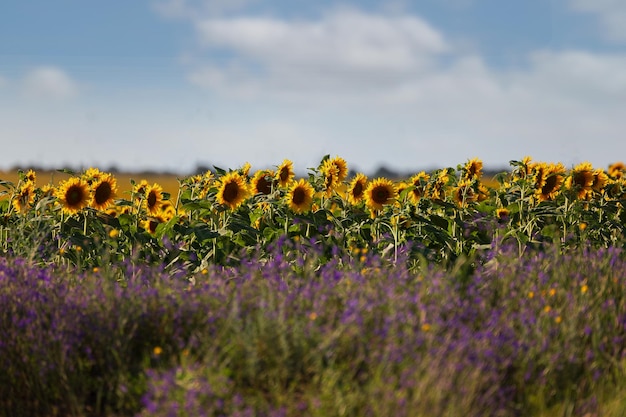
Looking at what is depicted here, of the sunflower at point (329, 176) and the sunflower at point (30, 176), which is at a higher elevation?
the sunflower at point (329, 176)

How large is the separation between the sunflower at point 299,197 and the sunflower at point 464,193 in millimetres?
1562

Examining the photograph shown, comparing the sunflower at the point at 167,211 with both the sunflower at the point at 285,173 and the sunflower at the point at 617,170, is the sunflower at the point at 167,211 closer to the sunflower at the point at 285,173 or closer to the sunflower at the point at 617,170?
the sunflower at the point at 285,173

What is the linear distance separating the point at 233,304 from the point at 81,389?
1.00 meters

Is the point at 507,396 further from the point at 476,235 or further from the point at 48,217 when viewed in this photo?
the point at 48,217

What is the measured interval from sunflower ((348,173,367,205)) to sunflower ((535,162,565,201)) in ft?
5.96

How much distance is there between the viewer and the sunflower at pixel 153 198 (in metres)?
8.11

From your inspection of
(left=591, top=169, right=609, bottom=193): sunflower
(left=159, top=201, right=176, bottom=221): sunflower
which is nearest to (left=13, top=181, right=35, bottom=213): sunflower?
(left=159, top=201, right=176, bottom=221): sunflower

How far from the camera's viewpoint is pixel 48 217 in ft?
24.3

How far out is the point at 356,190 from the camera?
7961 millimetres

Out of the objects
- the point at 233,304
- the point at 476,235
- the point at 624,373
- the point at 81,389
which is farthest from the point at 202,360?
the point at 476,235

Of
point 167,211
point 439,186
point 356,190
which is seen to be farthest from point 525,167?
point 167,211

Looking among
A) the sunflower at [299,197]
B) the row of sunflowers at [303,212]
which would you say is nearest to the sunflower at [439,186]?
the row of sunflowers at [303,212]

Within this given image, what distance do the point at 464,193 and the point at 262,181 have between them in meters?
1.98

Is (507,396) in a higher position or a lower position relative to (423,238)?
lower
